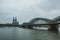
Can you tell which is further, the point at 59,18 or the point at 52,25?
the point at 59,18

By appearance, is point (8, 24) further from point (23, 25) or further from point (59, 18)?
point (59, 18)

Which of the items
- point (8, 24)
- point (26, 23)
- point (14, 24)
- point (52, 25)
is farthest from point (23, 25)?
point (52, 25)

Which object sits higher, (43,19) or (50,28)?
(43,19)

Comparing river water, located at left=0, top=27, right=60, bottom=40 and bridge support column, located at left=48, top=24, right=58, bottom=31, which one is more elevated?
bridge support column, located at left=48, top=24, right=58, bottom=31

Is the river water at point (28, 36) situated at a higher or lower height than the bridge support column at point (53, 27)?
lower

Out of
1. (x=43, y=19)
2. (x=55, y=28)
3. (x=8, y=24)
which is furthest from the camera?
(x=43, y=19)

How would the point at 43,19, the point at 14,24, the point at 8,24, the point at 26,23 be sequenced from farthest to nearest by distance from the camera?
the point at 26,23
the point at 43,19
the point at 14,24
the point at 8,24

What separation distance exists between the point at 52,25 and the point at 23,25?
2930cm

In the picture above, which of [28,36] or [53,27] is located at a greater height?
[53,27]

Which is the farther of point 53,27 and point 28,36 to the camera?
point 53,27

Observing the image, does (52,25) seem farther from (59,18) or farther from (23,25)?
(23,25)

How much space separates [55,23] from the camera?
74.4m

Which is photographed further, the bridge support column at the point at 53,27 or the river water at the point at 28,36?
the bridge support column at the point at 53,27

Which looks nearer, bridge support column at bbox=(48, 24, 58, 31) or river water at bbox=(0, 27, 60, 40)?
river water at bbox=(0, 27, 60, 40)
